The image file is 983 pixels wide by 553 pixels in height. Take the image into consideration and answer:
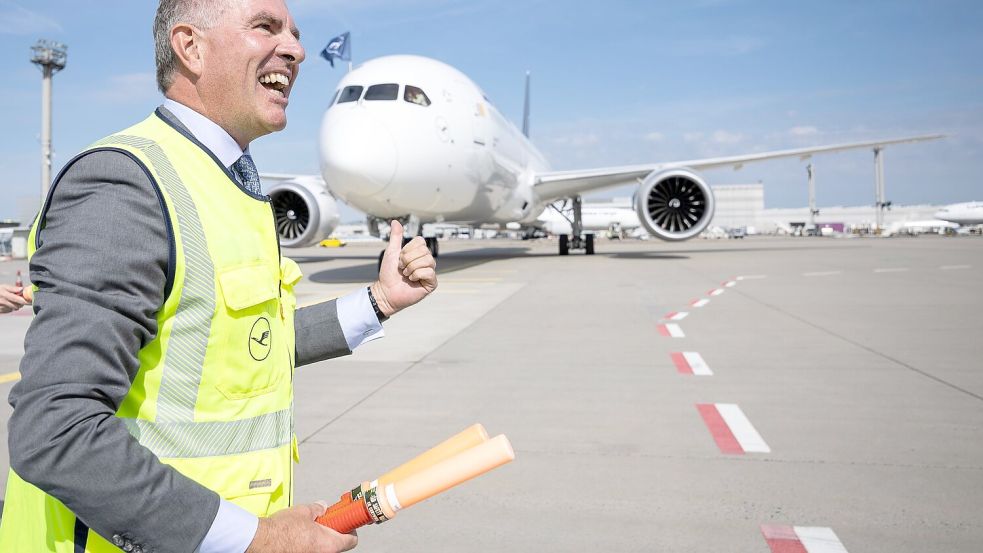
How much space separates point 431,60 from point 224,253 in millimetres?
12377

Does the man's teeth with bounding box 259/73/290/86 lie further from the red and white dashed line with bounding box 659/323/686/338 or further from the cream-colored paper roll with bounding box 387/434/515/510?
the red and white dashed line with bounding box 659/323/686/338

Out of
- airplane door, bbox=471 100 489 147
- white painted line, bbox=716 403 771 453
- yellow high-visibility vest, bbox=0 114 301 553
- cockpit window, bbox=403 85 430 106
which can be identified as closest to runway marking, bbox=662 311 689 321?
white painted line, bbox=716 403 771 453

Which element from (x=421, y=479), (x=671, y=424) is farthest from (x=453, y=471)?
(x=671, y=424)

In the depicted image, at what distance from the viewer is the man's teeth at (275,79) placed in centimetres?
129

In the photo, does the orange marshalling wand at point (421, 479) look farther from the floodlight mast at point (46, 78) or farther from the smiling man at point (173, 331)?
the floodlight mast at point (46, 78)

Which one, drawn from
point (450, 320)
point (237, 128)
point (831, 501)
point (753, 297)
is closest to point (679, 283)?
point (753, 297)

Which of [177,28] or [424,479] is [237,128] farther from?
[424,479]

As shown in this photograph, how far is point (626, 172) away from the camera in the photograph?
17.2 meters

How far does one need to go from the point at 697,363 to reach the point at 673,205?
1184 cm

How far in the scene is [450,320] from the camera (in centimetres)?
750

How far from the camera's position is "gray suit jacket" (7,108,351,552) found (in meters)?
0.88

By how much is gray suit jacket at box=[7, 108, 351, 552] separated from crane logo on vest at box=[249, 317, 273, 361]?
0.17 meters

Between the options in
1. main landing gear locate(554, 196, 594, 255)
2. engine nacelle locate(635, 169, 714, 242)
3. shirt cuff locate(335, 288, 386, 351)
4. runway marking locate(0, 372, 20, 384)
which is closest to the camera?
shirt cuff locate(335, 288, 386, 351)

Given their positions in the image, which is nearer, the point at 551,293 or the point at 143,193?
the point at 143,193
